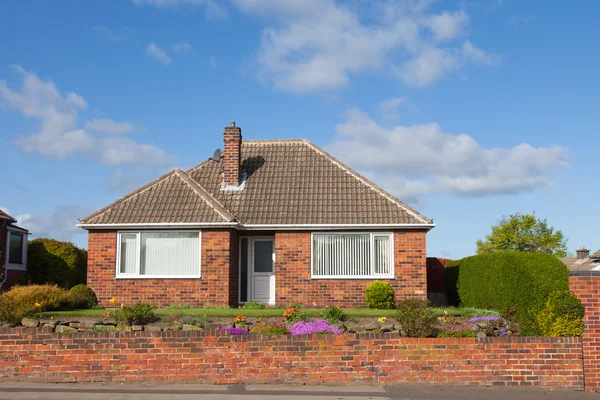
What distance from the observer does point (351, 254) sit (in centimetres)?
1870

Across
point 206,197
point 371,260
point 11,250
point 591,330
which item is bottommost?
point 591,330

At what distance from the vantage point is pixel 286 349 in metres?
11.3

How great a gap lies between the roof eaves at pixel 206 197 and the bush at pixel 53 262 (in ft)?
31.1

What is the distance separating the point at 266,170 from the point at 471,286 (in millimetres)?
8204

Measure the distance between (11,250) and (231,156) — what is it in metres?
12.5

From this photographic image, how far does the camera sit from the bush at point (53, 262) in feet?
86.1

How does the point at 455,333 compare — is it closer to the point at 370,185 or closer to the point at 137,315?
the point at 137,315

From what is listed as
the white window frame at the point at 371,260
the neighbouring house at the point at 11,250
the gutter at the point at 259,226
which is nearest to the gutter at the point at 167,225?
the gutter at the point at 259,226

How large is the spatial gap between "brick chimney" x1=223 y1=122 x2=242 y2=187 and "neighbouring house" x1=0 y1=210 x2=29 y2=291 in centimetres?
1065

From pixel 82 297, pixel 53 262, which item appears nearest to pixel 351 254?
pixel 82 297

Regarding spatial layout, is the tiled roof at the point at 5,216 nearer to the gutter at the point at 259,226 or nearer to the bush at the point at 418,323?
the gutter at the point at 259,226

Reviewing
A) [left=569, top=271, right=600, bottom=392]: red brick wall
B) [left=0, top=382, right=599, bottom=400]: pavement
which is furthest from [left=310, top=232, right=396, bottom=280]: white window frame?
[left=569, top=271, right=600, bottom=392]: red brick wall

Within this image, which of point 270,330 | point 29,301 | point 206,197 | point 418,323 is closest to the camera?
point 418,323

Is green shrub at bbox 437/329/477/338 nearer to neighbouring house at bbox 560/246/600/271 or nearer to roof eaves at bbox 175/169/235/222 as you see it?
roof eaves at bbox 175/169/235/222
